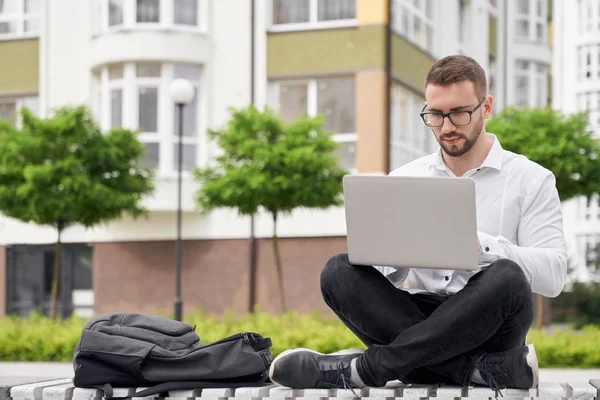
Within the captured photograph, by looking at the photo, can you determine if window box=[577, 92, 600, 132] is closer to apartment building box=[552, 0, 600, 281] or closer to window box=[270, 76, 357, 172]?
apartment building box=[552, 0, 600, 281]

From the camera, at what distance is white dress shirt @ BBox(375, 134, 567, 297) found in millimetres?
3439

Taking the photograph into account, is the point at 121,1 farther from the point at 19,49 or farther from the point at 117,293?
the point at 117,293

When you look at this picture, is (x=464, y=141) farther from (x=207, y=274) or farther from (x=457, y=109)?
(x=207, y=274)

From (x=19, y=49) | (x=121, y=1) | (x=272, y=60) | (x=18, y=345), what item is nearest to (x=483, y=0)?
(x=272, y=60)

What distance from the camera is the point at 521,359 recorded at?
3242 millimetres

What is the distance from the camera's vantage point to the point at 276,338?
12.1 metres

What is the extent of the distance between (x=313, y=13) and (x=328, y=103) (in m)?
1.83

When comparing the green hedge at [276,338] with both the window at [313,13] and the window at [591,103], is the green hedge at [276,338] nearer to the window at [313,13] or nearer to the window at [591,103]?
the window at [313,13]

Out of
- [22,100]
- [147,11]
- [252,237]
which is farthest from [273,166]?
[22,100]

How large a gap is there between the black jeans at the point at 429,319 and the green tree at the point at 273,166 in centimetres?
1184

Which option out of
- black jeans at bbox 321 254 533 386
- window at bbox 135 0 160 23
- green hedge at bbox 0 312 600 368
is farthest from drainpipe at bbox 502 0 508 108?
black jeans at bbox 321 254 533 386

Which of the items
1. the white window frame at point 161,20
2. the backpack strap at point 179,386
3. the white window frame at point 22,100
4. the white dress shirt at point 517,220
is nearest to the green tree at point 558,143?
the white window frame at point 161,20

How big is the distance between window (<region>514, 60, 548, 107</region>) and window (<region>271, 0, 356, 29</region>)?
27.1 feet

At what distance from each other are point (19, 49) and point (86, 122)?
19.9 ft
